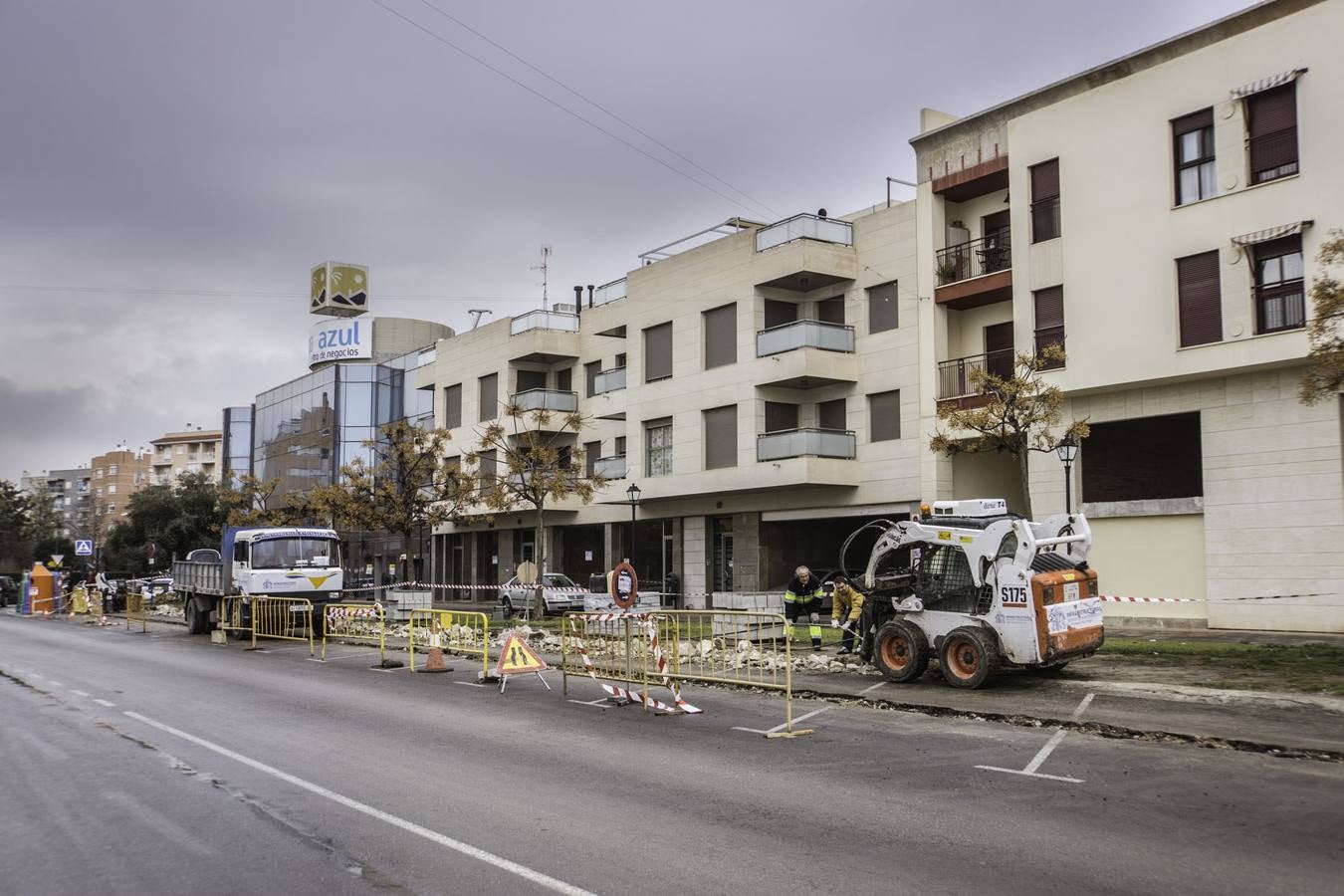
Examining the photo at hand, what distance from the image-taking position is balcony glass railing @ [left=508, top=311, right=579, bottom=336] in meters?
44.3

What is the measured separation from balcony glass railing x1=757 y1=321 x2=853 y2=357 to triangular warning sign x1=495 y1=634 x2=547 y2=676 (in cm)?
1884

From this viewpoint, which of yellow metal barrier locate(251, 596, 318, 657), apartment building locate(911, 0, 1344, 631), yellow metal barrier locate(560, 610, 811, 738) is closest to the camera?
yellow metal barrier locate(560, 610, 811, 738)

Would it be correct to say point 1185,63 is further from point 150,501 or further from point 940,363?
point 150,501

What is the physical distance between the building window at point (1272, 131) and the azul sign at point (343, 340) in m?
52.0

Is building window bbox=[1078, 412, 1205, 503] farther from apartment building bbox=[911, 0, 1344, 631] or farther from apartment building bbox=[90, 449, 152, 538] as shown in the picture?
apartment building bbox=[90, 449, 152, 538]

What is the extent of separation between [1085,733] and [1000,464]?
19.6m

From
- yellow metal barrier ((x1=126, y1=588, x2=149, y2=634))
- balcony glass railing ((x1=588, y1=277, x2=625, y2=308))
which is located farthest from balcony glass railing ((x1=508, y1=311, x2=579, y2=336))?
yellow metal barrier ((x1=126, y1=588, x2=149, y2=634))

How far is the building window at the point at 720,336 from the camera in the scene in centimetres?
3531

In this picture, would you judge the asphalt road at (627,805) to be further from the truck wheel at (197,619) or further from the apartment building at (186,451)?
the apartment building at (186,451)

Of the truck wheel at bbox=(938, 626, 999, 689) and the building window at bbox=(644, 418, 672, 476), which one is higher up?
the building window at bbox=(644, 418, 672, 476)

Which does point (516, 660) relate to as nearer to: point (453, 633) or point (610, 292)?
point (453, 633)

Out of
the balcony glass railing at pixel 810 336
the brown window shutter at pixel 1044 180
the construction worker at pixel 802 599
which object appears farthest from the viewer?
the balcony glass railing at pixel 810 336

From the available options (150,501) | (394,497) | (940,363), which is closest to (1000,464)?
(940,363)

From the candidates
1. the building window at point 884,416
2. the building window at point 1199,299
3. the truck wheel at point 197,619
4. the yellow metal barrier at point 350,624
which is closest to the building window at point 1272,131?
the building window at point 1199,299
